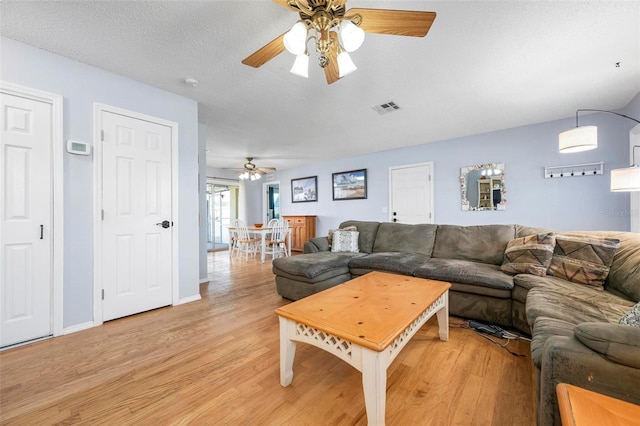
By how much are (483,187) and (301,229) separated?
166 inches

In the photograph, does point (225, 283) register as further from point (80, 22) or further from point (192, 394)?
point (80, 22)

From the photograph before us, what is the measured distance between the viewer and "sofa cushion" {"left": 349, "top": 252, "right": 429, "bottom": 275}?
2.75 meters

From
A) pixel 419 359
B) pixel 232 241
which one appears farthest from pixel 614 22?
pixel 232 241

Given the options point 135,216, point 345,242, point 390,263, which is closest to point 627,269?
point 390,263

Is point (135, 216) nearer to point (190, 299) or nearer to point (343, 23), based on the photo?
point (190, 299)

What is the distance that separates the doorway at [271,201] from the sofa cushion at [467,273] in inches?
235

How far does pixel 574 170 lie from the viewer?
3625mm

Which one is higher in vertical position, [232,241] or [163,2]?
[163,2]

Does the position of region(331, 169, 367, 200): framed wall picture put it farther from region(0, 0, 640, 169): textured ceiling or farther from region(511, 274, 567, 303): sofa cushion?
region(511, 274, 567, 303): sofa cushion

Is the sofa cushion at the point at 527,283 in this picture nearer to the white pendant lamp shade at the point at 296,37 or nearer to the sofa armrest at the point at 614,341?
the sofa armrest at the point at 614,341

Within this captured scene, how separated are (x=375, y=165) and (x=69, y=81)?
4.95 meters

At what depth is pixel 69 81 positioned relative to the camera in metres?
2.24

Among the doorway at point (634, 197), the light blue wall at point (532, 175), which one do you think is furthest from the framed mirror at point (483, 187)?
the doorway at point (634, 197)

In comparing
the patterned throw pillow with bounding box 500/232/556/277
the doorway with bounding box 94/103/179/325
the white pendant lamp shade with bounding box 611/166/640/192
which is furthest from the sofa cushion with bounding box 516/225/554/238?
the doorway with bounding box 94/103/179/325
